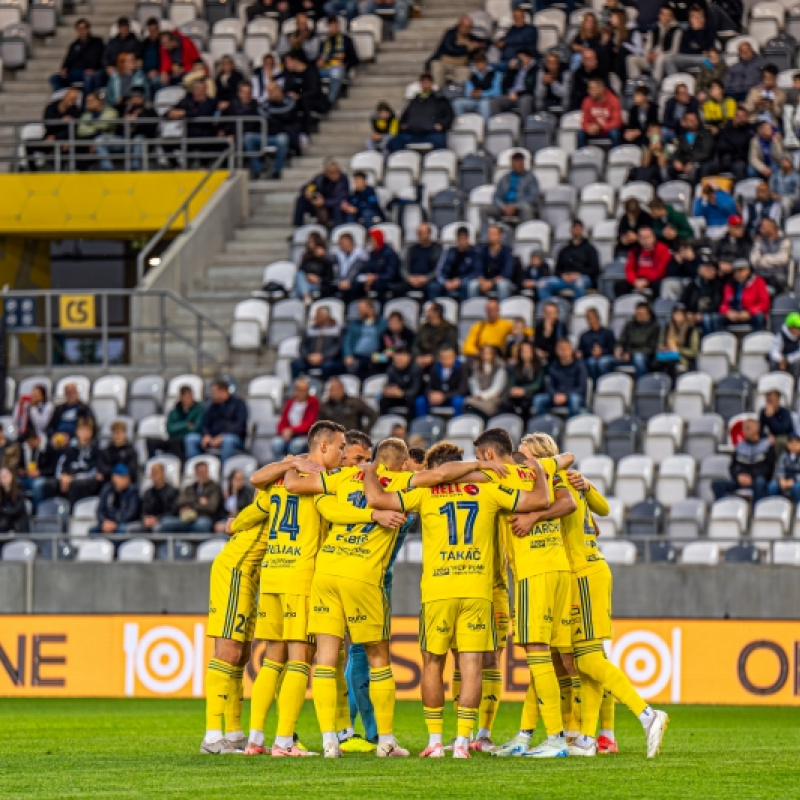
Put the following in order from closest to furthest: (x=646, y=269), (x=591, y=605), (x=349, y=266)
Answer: (x=591, y=605) → (x=646, y=269) → (x=349, y=266)

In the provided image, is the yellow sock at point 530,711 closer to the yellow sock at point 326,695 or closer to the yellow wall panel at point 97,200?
the yellow sock at point 326,695

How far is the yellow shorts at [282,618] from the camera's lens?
12633 mm

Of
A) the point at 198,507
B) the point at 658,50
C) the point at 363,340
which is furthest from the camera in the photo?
the point at 658,50

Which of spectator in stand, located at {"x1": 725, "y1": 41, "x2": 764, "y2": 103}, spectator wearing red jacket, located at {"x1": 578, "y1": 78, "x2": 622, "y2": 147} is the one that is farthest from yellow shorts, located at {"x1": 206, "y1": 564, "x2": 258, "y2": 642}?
spectator in stand, located at {"x1": 725, "y1": 41, "x2": 764, "y2": 103}

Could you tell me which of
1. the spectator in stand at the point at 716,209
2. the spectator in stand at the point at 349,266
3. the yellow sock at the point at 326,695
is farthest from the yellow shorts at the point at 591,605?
the spectator in stand at the point at 349,266

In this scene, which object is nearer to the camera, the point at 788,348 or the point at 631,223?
the point at 788,348

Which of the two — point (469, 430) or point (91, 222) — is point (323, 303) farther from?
point (91, 222)

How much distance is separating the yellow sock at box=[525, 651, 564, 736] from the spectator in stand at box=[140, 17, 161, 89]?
19.8 m

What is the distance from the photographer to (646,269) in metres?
24.3

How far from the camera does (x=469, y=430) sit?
2273 centimetres

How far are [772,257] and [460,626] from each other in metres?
12.6

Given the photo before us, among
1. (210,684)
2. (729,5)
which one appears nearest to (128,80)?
(729,5)

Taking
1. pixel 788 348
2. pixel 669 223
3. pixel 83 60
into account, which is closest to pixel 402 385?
pixel 669 223

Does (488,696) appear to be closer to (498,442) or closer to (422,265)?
(498,442)
